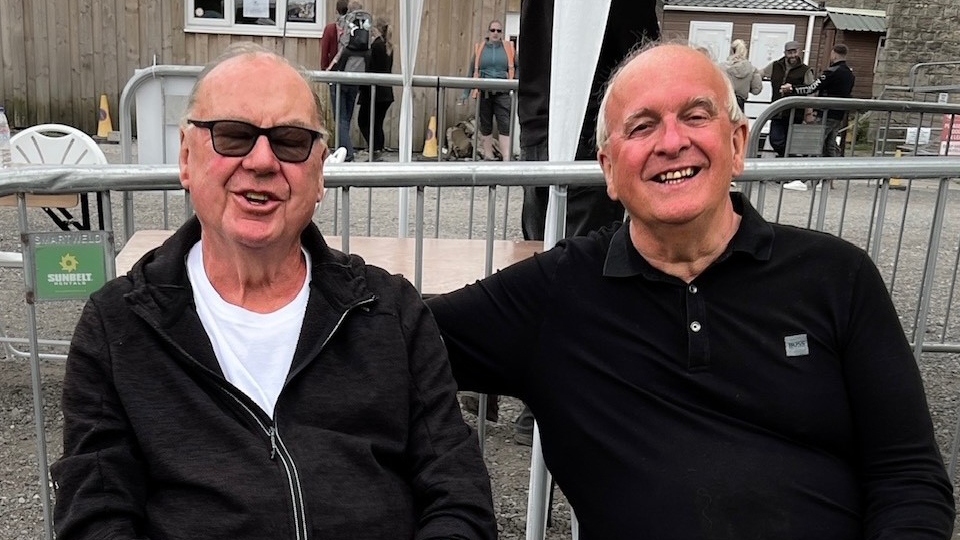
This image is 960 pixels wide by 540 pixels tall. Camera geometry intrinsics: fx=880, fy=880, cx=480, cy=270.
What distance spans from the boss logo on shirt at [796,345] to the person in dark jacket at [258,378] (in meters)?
0.69

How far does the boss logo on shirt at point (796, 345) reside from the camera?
1.84 m

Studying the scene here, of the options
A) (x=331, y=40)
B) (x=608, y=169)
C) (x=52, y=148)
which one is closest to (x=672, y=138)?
(x=608, y=169)

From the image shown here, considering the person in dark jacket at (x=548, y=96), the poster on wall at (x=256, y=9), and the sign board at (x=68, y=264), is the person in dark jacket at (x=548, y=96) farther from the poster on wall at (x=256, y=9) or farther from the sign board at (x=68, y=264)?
the poster on wall at (x=256, y=9)

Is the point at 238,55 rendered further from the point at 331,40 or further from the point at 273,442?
the point at 331,40

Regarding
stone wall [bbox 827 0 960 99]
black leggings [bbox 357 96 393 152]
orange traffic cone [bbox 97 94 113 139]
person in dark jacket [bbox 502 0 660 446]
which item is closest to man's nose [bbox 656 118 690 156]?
person in dark jacket [bbox 502 0 660 446]

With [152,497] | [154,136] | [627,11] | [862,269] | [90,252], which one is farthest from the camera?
[154,136]

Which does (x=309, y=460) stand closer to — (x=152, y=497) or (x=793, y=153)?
(x=152, y=497)

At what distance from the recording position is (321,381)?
1.74m

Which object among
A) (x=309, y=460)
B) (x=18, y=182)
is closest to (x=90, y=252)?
(x=18, y=182)

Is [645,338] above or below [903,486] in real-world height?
above

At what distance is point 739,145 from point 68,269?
1.56 m

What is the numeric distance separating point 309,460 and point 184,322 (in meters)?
0.36

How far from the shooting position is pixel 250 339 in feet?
5.83

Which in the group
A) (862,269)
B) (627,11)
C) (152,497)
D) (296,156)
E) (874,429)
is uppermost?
(627,11)
